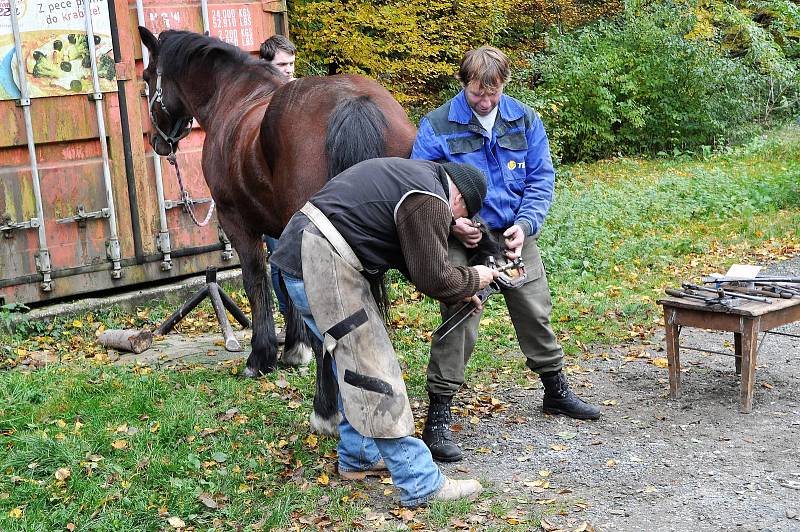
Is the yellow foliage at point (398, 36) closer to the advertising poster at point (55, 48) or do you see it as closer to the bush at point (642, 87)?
the bush at point (642, 87)

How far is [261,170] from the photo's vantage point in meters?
5.68

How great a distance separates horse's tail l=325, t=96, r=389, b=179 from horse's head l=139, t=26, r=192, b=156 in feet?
8.21

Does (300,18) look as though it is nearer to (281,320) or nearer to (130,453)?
(281,320)

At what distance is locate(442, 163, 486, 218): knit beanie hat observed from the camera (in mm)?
4027

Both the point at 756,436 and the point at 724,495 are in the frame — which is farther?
the point at 756,436

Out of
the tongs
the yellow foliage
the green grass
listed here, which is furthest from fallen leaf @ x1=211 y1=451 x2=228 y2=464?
the yellow foliage

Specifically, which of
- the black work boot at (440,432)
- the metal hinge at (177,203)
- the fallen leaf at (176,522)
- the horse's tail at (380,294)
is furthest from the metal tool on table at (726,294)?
the metal hinge at (177,203)

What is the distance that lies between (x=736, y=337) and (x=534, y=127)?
201 centimetres

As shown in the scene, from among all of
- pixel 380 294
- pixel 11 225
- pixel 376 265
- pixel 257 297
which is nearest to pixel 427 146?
pixel 380 294

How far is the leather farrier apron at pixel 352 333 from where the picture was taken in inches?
158

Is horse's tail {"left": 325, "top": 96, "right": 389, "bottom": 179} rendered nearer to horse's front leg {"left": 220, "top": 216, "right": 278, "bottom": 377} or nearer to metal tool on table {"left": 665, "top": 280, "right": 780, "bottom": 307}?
horse's front leg {"left": 220, "top": 216, "right": 278, "bottom": 377}

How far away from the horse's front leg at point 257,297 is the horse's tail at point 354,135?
62.5 inches

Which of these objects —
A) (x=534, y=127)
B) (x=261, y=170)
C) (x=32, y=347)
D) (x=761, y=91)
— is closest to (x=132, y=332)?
(x=32, y=347)

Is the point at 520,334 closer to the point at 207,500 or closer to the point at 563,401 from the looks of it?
the point at 563,401
